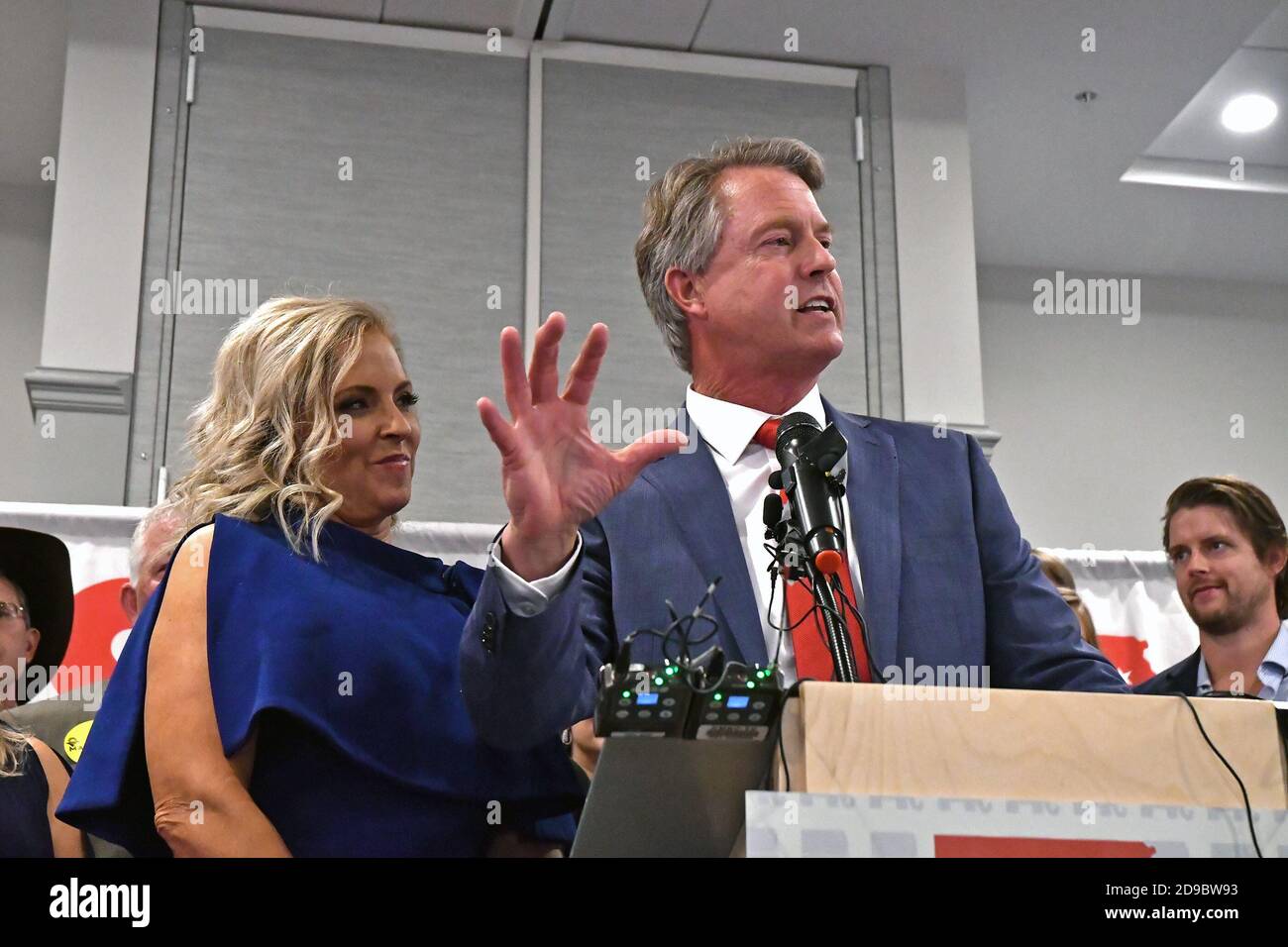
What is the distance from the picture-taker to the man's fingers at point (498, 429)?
4.23 ft

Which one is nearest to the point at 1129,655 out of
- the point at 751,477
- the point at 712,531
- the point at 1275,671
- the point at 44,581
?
the point at 1275,671

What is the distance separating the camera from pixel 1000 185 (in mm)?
6094

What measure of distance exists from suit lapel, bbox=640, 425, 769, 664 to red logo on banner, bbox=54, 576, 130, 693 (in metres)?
1.64

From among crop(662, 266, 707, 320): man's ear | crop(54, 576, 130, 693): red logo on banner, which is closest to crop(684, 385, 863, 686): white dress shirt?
crop(662, 266, 707, 320): man's ear

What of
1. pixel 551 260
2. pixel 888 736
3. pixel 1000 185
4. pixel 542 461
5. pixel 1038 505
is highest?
pixel 1000 185

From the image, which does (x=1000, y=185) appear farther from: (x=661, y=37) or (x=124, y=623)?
(x=124, y=623)

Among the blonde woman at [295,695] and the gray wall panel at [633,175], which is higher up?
the gray wall panel at [633,175]

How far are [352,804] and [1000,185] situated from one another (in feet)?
16.7

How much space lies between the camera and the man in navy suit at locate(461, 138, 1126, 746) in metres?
1.40

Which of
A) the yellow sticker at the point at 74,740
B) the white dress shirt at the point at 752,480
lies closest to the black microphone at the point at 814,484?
the white dress shirt at the point at 752,480

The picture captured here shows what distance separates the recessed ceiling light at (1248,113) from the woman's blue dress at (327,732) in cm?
492

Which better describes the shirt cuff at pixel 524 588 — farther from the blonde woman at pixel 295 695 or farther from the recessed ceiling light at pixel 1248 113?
the recessed ceiling light at pixel 1248 113

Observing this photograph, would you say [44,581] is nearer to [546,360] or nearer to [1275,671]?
[546,360]

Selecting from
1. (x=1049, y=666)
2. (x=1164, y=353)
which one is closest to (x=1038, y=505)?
(x=1164, y=353)
